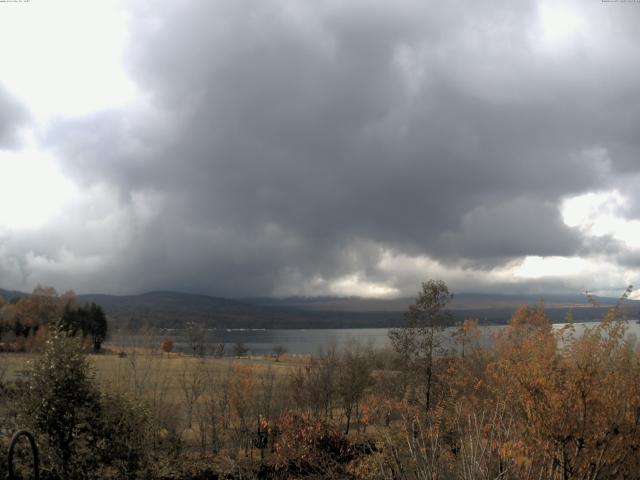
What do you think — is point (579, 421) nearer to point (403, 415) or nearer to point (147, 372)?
point (403, 415)

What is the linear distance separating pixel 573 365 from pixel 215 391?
25532mm

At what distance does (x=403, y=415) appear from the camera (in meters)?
10.9

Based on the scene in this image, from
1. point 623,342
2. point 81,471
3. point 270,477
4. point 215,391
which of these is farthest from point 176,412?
point 623,342

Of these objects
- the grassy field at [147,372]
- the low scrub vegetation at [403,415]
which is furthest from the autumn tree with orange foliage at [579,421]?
the grassy field at [147,372]

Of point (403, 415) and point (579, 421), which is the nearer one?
point (579, 421)

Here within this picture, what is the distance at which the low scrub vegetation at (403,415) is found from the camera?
1056cm

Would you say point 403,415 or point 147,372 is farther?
point 147,372

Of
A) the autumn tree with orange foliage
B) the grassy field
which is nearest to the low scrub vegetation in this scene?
the autumn tree with orange foliage

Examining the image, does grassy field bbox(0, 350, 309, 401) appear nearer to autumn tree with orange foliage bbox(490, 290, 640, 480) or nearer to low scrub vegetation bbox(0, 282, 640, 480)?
low scrub vegetation bbox(0, 282, 640, 480)

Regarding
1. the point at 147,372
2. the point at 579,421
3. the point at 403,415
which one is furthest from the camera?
the point at 147,372

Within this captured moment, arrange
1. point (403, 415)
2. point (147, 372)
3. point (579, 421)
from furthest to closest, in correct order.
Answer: point (147, 372)
point (403, 415)
point (579, 421)

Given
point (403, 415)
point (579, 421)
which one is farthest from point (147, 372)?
point (579, 421)

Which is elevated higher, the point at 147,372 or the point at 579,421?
the point at 579,421

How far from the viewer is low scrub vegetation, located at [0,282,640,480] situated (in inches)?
416
